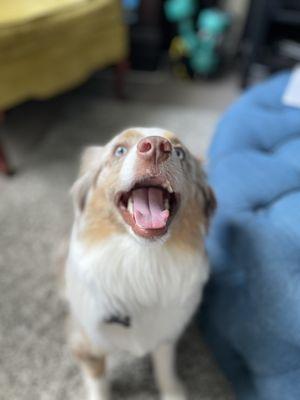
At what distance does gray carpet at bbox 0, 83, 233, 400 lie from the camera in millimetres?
1214

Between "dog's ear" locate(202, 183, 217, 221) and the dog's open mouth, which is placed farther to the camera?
"dog's ear" locate(202, 183, 217, 221)

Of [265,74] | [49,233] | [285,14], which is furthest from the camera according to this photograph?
[265,74]

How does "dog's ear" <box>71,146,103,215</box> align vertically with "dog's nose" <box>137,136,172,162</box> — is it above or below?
below

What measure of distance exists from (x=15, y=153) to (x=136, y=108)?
0.76 m

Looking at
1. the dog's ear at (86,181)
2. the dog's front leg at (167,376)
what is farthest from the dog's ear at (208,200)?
the dog's front leg at (167,376)

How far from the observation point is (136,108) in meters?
2.40

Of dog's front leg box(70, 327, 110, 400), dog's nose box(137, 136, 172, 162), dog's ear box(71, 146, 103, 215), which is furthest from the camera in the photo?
dog's front leg box(70, 327, 110, 400)

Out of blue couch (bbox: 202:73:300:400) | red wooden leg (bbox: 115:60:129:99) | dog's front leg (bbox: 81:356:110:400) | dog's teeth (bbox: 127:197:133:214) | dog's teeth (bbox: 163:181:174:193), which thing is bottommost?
red wooden leg (bbox: 115:60:129:99)

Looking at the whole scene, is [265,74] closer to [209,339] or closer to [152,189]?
[209,339]

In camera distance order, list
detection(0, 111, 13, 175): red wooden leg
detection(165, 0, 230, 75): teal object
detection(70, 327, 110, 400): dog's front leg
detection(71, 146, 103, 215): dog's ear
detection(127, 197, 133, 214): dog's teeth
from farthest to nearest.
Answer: detection(165, 0, 230, 75): teal object
detection(0, 111, 13, 175): red wooden leg
detection(70, 327, 110, 400): dog's front leg
detection(71, 146, 103, 215): dog's ear
detection(127, 197, 133, 214): dog's teeth

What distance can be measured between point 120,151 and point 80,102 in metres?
1.72

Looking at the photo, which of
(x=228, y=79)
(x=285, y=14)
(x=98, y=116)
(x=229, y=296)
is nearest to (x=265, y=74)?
(x=228, y=79)

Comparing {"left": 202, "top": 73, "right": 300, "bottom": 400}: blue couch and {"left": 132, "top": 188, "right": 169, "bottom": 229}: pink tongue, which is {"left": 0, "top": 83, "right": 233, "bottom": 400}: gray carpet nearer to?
{"left": 202, "top": 73, "right": 300, "bottom": 400}: blue couch

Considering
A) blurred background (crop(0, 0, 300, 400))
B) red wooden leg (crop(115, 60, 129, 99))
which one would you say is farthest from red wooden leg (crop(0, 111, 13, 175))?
red wooden leg (crop(115, 60, 129, 99))
